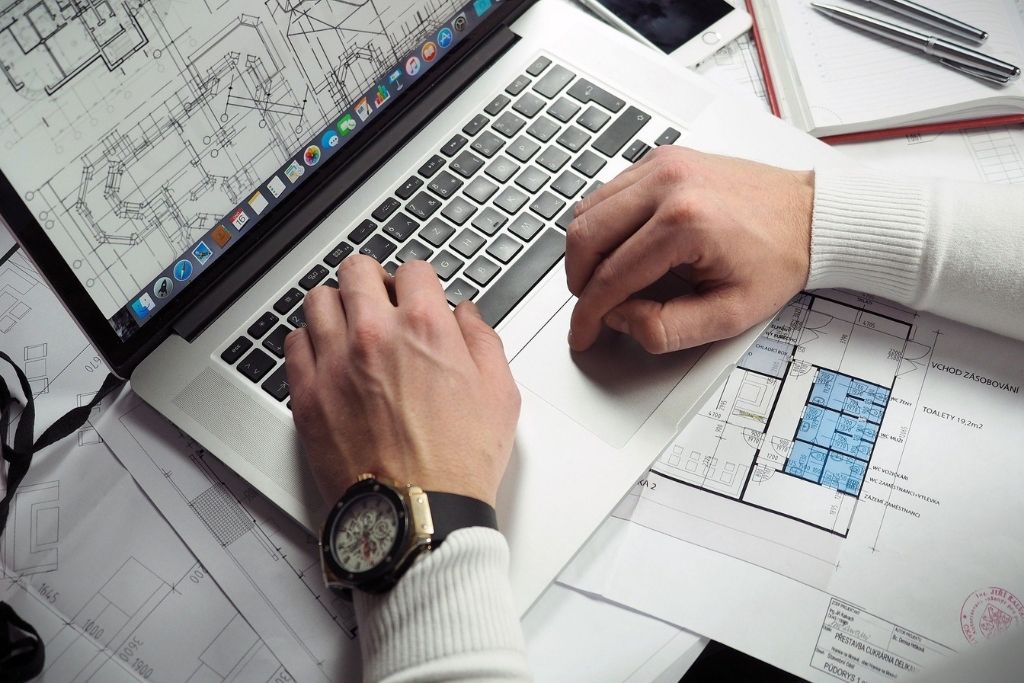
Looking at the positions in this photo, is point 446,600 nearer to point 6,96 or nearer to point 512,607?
point 512,607

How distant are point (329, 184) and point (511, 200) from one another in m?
0.18

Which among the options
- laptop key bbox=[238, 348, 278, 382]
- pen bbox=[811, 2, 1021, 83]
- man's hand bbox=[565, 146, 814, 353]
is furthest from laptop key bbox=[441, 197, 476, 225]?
pen bbox=[811, 2, 1021, 83]

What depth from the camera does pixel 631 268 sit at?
71 cm

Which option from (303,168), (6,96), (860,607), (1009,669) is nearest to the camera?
(1009,669)

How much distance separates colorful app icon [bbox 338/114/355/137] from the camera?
0.81 m

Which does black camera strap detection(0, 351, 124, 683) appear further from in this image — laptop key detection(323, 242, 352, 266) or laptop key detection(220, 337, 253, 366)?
laptop key detection(323, 242, 352, 266)

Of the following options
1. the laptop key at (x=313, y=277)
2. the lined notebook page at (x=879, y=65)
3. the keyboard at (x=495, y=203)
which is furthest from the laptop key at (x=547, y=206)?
the lined notebook page at (x=879, y=65)

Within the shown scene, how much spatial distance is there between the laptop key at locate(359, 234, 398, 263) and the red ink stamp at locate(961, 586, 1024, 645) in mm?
581

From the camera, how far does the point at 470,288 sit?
30.3 inches

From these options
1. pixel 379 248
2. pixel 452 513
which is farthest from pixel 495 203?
pixel 452 513

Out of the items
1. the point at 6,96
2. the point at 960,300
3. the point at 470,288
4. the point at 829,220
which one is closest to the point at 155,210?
the point at 6,96

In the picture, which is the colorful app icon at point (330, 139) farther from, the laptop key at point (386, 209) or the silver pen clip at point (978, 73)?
the silver pen clip at point (978, 73)

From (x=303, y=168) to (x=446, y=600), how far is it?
17.0 inches

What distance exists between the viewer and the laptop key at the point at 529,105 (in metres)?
0.85
